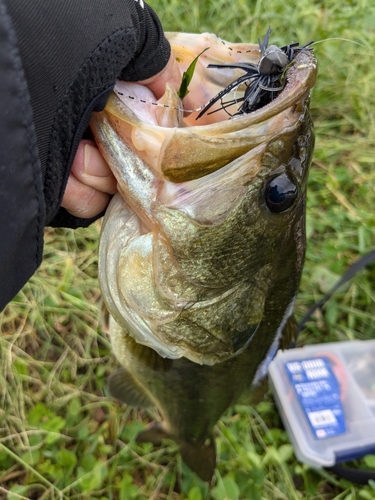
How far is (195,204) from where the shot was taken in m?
1.07

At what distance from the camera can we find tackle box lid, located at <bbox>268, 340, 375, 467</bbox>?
223 cm

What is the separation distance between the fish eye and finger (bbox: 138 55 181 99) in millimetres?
394

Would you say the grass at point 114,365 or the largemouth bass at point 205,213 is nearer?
the largemouth bass at point 205,213

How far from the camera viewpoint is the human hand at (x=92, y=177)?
1114mm

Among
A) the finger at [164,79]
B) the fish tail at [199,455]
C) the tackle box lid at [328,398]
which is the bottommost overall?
the tackle box lid at [328,398]

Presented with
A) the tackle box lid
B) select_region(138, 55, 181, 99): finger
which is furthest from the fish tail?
select_region(138, 55, 181, 99): finger

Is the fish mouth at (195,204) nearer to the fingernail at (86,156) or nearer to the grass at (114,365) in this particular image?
the fingernail at (86,156)

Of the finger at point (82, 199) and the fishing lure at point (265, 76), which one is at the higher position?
the fishing lure at point (265, 76)

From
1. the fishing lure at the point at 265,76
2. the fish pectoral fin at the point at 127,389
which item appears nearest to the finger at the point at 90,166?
the fishing lure at the point at 265,76

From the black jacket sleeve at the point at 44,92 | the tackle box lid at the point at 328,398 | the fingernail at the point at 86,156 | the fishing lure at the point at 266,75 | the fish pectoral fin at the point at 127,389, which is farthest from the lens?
the tackle box lid at the point at 328,398

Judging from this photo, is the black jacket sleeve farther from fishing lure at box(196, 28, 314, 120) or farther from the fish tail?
the fish tail

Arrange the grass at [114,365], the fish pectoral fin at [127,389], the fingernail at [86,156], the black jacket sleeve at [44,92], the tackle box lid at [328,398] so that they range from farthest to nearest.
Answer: the tackle box lid at [328,398]
the grass at [114,365]
the fish pectoral fin at [127,389]
the fingernail at [86,156]
the black jacket sleeve at [44,92]

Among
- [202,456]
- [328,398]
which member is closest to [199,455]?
[202,456]

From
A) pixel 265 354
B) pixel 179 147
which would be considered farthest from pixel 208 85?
pixel 265 354
